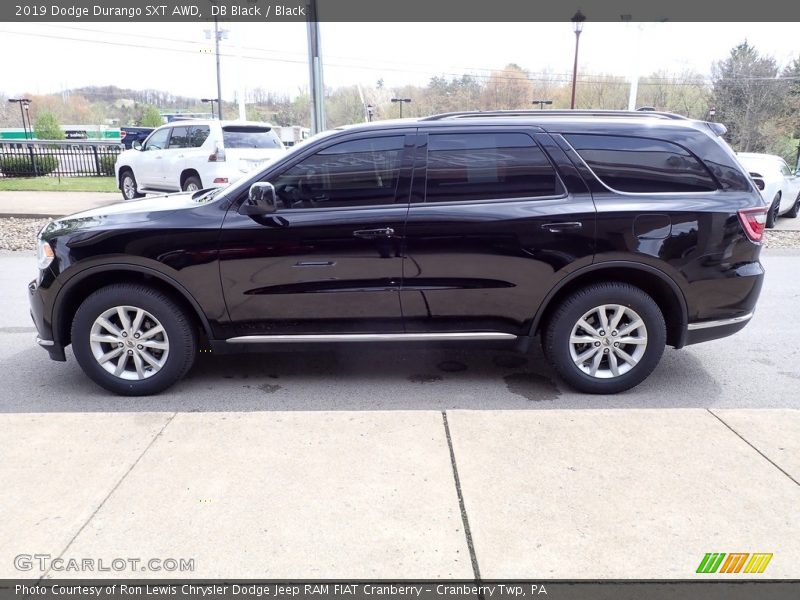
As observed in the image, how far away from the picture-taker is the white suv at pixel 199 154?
12.1 m

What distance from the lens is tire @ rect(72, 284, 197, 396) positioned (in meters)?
4.09

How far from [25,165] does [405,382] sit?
73.8 feet

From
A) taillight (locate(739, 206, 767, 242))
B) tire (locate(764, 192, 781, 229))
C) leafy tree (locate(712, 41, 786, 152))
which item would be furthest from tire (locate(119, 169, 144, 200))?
leafy tree (locate(712, 41, 786, 152))

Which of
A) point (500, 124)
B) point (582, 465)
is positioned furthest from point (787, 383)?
point (500, 124)

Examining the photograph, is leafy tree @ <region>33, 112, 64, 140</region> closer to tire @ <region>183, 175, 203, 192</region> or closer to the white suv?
the white suv

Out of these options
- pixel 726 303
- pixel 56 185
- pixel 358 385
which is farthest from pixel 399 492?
pixel 56 185

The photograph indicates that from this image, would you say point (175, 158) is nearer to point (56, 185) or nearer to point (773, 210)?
point (56, 185)

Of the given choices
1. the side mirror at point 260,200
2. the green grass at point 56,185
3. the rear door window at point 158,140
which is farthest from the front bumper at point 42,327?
the green grass at point 56,185

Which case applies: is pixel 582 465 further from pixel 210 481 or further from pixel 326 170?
pixel 326 170

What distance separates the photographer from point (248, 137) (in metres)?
12.5

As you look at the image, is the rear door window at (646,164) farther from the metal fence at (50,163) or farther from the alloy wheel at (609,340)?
the metal fence at (50,163)

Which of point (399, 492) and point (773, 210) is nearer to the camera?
point (399, 492)

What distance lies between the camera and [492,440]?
351cm
